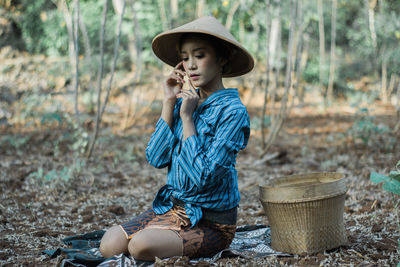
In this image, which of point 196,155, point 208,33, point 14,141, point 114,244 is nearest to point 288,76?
point 208,33

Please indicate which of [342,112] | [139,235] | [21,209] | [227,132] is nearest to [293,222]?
[227,132]

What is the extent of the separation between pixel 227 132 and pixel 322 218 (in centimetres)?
65

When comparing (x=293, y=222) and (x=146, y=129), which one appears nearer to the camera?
(x=293, y=222)

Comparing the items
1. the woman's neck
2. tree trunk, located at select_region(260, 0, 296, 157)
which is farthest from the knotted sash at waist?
tree trunk, located at select_region(260, 0, 296, 157)

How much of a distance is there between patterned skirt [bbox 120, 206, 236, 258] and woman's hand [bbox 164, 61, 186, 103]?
567 millimetres

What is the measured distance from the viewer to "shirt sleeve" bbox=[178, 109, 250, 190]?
6.33 feet

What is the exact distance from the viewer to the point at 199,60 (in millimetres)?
2094

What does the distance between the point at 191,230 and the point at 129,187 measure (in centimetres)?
188

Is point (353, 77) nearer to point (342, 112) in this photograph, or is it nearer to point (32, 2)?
point (342, 112)

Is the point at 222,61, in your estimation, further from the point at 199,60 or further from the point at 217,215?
the point at 217,215

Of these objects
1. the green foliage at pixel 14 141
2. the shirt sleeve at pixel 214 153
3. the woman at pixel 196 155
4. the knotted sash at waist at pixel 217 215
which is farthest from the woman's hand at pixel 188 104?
the green foliage at pixel 14 141

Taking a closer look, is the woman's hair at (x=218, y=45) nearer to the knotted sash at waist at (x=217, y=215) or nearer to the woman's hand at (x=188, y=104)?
the woman's hand at (x=188, y=104)

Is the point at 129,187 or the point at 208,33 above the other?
the point at 208,33

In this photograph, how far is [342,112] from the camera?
8.92 m
